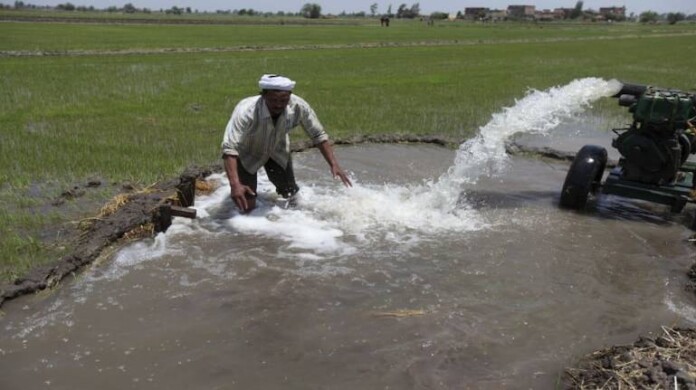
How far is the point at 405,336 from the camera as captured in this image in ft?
11.6

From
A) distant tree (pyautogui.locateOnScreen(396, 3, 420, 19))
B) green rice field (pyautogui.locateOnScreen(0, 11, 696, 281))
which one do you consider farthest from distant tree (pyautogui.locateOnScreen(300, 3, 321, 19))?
green rice field (pyautogui.locateOnScreen(0, 11, 696, 281))

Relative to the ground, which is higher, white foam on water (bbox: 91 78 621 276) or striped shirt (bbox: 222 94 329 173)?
striped shirt (bbox: 222 94 329 173)

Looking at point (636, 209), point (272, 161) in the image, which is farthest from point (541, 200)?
point (272, 161)

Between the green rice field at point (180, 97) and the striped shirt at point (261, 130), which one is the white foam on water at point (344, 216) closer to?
the striped shirt at point (261, 130)

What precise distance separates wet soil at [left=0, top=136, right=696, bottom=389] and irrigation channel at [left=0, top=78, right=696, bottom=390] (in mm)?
110

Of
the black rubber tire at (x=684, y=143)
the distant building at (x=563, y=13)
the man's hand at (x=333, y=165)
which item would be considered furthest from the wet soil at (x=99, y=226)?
the distant building at (x=563, y=13)

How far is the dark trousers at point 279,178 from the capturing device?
18.8ft

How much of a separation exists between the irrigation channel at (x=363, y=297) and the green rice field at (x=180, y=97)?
39.2 inches

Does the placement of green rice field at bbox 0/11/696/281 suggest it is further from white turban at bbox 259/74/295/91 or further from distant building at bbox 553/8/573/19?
distant building at bbox 553/8/573/19

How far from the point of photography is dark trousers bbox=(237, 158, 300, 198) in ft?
18.8

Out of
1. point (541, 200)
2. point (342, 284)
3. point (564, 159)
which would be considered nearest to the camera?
point (342, 284)

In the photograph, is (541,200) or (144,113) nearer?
(541,200)

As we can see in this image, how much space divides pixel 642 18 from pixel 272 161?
491 ft

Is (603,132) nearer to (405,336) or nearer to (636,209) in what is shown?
(636,209)
